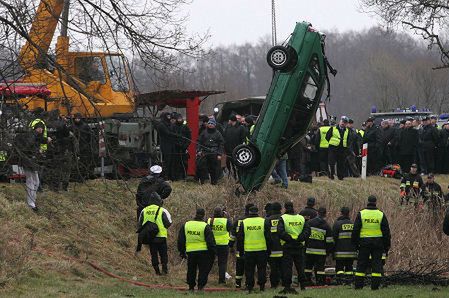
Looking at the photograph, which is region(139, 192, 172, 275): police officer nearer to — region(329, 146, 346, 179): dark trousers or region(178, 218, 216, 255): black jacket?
region(178, 218, 216, 255): black jacket

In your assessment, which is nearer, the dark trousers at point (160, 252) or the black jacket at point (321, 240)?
the black jacket at point (321, 240)

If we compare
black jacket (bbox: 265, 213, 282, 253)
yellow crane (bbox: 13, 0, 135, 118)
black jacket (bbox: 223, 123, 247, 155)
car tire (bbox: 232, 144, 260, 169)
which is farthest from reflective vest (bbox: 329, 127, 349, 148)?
yellow crane (bbox: 13, 0, 135, 118)

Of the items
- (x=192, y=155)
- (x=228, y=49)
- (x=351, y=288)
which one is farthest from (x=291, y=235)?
(x=228, y=49)

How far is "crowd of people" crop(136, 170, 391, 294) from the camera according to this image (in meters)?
20.2

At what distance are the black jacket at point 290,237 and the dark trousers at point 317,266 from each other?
1122 mm

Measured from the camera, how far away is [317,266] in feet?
71.7

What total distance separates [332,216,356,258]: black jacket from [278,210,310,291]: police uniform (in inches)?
37.9

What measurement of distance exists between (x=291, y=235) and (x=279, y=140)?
639cm

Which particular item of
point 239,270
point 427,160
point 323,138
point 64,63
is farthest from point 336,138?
point 64,63

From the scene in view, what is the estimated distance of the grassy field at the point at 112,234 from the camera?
1955 cm

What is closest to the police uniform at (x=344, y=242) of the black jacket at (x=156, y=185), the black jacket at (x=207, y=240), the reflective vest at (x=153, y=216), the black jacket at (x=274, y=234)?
the black jacket at (x=274, y=234)

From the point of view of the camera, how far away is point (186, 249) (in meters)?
20.5

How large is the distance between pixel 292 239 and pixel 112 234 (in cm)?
563

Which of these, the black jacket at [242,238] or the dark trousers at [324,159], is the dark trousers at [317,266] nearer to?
the black jacket at [242,238]
